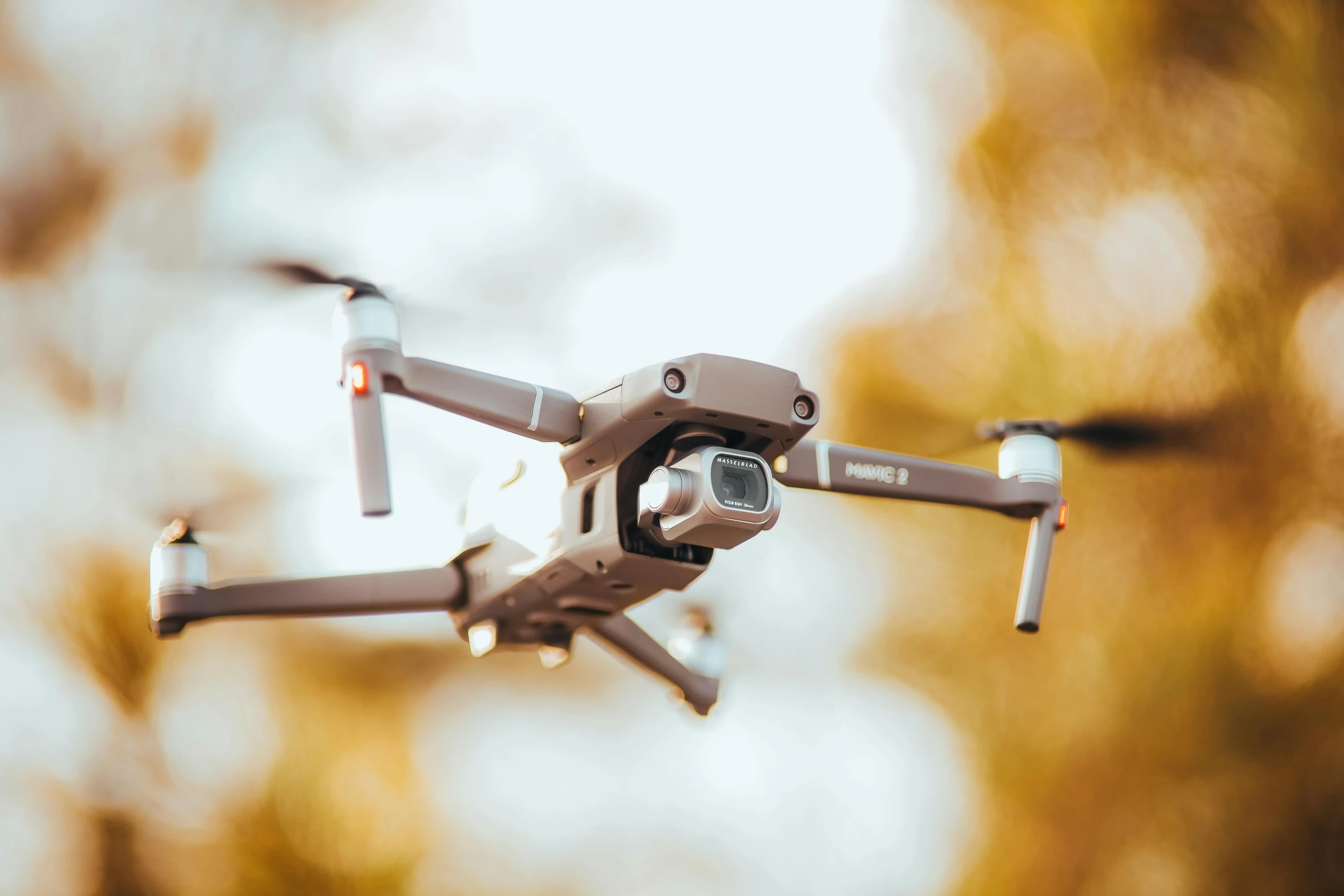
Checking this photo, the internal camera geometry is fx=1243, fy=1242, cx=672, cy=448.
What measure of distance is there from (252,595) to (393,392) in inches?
19.1

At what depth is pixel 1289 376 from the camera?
2463mm

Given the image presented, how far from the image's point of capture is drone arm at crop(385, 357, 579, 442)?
1.17 meters

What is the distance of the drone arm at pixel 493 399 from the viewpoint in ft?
3.85

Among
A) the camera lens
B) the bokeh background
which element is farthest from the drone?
the bokeh background

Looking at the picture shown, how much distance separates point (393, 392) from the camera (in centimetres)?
116

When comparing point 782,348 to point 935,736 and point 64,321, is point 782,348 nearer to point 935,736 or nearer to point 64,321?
point 935,736

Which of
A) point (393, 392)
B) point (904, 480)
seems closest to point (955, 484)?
point (904, 480)

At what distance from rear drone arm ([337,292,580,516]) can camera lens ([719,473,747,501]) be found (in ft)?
0.59

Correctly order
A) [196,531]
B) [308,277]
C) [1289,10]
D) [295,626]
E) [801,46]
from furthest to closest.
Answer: [295,626], [801,46], [1289,10], [196,531], [308,277]

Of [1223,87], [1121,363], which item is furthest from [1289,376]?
[1223,87]

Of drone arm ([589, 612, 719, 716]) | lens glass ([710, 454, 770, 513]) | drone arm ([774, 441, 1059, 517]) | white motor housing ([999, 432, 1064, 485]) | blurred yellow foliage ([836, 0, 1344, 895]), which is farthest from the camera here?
blurred yellow foliage ([836, 0, 1344, 895])

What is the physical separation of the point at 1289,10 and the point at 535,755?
7.41ft

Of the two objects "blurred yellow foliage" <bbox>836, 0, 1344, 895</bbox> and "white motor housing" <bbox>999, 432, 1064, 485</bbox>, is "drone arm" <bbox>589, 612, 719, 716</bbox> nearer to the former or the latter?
"white motor housing" <bbox>999, 432, 1064, 485</bbox>

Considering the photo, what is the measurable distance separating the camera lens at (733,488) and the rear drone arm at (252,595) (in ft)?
1.71
